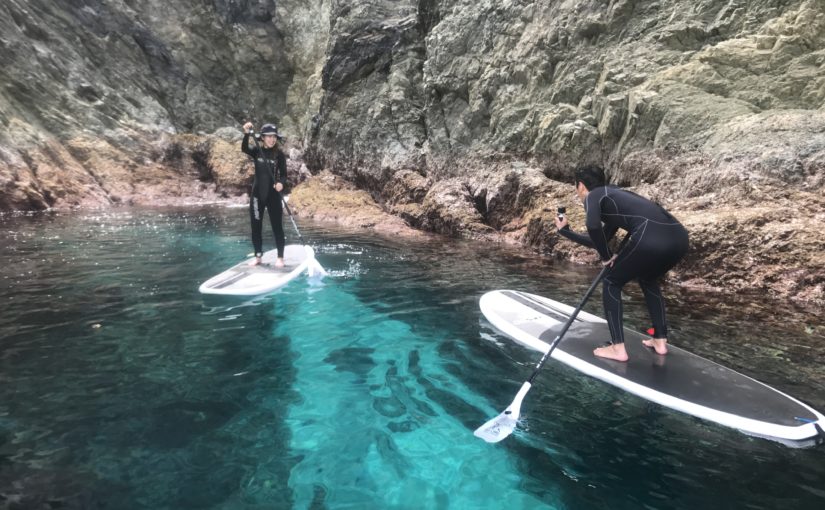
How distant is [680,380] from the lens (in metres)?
4.93

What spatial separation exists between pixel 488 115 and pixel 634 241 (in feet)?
49.0

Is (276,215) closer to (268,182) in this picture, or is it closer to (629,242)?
(268,182)

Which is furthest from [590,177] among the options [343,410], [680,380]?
[343,410]

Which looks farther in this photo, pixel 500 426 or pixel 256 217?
pixel 256 217

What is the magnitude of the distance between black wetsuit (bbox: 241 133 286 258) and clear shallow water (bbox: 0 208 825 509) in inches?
72.2

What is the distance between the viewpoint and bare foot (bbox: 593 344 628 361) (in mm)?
5441

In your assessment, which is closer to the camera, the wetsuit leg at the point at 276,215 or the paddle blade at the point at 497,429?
the paddle blade at the point at 497,429

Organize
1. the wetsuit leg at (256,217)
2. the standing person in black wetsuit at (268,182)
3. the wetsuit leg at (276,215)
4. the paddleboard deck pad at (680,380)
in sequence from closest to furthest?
the paddleboard deck pad at (680,380) < the standing person in black wetsuit at (268,182) < the wetsuit leg at (256,217) < the wetsuit leg at (276,215)

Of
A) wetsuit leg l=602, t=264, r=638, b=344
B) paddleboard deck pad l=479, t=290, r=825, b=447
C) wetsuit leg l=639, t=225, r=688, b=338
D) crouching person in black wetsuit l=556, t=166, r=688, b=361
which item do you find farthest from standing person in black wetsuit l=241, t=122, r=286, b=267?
wetsuit leg l=639, t=225, r=688, b=338

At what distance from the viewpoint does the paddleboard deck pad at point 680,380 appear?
4.12 metres

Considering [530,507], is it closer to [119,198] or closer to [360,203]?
[360,203]

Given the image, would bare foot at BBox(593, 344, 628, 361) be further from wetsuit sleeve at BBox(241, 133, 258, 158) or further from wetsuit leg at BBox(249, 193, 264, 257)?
wetsuit sleeve at BBox(241, 133, 258, 158)

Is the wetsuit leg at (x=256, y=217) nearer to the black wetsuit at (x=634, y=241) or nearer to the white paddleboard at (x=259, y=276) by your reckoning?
the white paddleboard at (x=259, y=276)

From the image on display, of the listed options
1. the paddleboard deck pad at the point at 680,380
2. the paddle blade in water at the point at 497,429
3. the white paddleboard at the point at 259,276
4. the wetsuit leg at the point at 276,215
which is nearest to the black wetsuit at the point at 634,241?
the paddleboard deck pad at the point at 680,380
